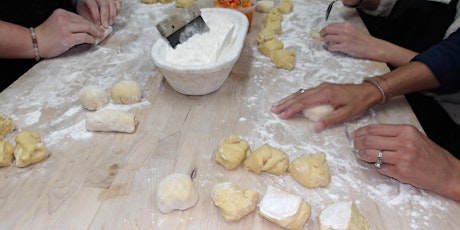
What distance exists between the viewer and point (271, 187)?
91cm

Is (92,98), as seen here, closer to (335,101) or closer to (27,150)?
(27,150)

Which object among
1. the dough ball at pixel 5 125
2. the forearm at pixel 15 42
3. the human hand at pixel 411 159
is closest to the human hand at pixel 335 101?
the human hand at pixel 411 159

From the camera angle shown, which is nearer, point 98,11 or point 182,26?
point 182,26

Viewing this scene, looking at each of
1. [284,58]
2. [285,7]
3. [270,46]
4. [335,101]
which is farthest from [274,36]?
[335,101]

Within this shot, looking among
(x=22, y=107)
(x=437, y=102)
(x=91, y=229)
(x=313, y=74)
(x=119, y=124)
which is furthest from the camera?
(x=437, y=102)

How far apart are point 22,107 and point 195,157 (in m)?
0.65

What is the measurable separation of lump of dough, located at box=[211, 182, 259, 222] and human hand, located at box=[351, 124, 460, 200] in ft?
1.15

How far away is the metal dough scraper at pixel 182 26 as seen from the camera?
4.36 feet

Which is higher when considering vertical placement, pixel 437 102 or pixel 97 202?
pixel 97 202

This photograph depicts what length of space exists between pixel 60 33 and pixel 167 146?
2.56ft

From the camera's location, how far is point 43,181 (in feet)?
3.14

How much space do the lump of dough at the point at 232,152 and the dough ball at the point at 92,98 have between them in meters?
0.48

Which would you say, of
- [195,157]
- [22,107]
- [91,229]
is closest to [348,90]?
[195,157]

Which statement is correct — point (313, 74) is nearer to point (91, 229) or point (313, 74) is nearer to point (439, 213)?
Answer: point (439, 213)
